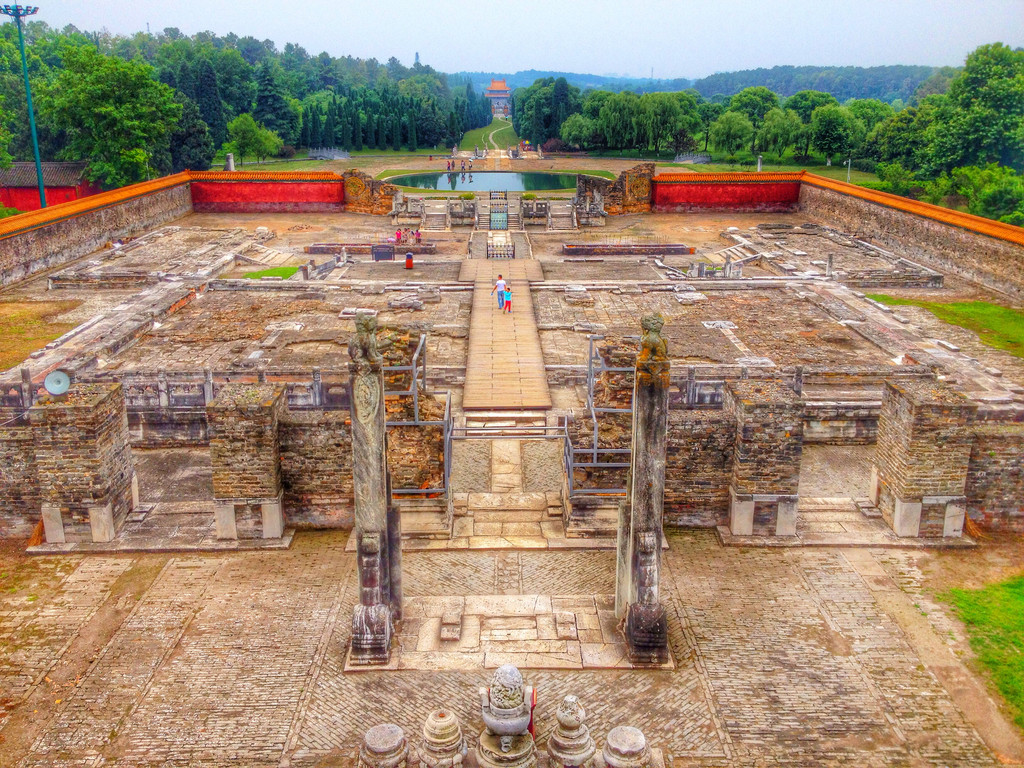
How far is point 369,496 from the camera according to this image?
9555mm

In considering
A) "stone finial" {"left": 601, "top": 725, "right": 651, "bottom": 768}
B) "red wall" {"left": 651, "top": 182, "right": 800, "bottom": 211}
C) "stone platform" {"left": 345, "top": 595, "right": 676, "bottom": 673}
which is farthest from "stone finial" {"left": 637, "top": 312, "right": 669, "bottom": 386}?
"red wall" {"left": 651, "top": 182, "right": 800, "bottom": 211}

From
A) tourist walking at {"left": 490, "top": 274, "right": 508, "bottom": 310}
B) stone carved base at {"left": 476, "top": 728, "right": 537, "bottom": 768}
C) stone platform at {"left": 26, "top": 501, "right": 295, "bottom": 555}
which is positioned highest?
tourist walking at {"left": 490, "top": 274, "right": 508, "bottom": 310}

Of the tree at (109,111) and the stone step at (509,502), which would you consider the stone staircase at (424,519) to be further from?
the tree at (109,111)

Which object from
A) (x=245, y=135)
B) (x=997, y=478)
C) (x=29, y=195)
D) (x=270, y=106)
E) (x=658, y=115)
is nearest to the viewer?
(x=997, y=478)

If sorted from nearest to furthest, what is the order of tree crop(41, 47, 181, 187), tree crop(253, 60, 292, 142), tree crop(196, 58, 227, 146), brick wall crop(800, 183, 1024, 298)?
brick wall crop(800, 183, 1024, 298)
tree crop(41, 47, 181, 187)
tree crop(196, 58, 227, 146)
tree crop(253, 60, 292, 142)

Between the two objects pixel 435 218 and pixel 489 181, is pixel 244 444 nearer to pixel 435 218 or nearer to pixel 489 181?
pixel 435 218

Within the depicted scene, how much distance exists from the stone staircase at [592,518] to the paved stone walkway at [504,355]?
482 cm

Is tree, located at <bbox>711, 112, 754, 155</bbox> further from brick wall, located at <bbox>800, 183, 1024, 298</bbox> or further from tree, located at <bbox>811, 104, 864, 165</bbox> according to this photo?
brick wall, located at <bbox>800, 183, 1024, 298</bbox>

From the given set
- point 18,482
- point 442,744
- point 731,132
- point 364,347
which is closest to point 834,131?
point 731,132

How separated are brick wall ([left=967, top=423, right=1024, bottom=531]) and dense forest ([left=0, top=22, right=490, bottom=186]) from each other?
40.4m

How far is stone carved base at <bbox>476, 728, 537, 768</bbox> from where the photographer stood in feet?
25.0

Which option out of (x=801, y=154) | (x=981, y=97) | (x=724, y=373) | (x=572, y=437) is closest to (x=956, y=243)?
(x=724, y=373)

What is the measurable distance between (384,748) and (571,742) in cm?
165

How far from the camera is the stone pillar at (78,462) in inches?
453
